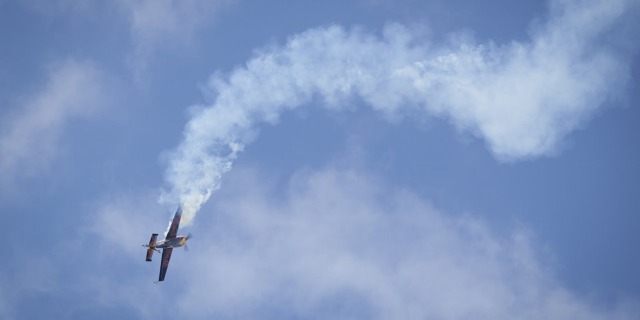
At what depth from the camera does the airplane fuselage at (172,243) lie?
68188 mm

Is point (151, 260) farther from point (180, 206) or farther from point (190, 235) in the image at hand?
point (180, 206)

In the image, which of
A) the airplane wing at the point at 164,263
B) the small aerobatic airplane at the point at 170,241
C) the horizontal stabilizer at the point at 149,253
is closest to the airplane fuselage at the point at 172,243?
the small aerobatic airplane at the point at 170,241

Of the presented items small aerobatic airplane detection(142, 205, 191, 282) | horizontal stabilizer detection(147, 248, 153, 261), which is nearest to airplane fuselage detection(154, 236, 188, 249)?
small aerobatic airplane detection(142, 205, 191, 282)

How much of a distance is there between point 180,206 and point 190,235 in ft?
19.1

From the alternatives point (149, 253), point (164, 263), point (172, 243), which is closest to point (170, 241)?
point (172, 243)

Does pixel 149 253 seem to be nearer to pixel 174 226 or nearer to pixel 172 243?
pixel 172 243

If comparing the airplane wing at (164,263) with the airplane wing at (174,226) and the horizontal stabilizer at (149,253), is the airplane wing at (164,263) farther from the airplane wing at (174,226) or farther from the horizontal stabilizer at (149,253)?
the airplane wing at (174,226)

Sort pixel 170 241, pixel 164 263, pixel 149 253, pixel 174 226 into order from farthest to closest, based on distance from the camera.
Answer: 1. pixel 164 263
2. pixel 149 253
3. pixel 170 241
4. pixel 174 226

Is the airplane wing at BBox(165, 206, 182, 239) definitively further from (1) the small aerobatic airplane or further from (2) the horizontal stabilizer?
(2) the horizontal stabilizer

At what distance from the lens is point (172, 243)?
6875cm

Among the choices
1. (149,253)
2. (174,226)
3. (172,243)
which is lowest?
(149,253)

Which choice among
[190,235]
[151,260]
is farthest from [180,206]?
[151,260]

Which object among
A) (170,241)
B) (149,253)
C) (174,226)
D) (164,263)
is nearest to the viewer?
(174,226)

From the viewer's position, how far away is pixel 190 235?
6812 cm
